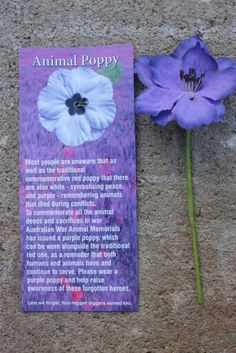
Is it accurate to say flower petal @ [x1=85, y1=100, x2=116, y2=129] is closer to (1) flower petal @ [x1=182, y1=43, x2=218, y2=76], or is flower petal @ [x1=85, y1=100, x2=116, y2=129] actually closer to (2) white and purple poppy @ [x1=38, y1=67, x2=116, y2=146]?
(2) white and purple poppy @ [x1=38, y1=67, x2=116, y2=146]

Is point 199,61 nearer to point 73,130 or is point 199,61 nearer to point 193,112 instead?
point 193,112

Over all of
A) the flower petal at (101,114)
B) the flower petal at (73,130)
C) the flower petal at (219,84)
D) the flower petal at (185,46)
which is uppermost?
the flower petal at (185,46)

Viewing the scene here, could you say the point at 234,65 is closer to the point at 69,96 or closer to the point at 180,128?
the point at 180,128

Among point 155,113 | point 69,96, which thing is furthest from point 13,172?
point 155,113

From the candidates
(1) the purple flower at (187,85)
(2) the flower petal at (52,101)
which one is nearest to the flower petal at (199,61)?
(1) the purple flower at (187,85)

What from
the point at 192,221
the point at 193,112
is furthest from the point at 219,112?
the point at 192,221

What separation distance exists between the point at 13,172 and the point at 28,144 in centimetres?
5

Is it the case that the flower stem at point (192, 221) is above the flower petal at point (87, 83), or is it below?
below

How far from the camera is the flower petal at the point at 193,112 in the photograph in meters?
0.83

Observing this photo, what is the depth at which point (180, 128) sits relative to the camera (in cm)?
91

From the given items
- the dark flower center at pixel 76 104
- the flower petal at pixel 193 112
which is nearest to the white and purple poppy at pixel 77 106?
the dark flower center at pixel 76 104

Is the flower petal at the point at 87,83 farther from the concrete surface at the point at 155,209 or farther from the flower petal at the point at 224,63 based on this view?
the flower petal at the point at 224,63

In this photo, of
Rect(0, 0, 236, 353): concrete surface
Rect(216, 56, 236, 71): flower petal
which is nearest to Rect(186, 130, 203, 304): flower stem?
Rect(0, 0, 236, 353): concrete surface

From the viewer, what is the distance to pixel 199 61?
857 mm
